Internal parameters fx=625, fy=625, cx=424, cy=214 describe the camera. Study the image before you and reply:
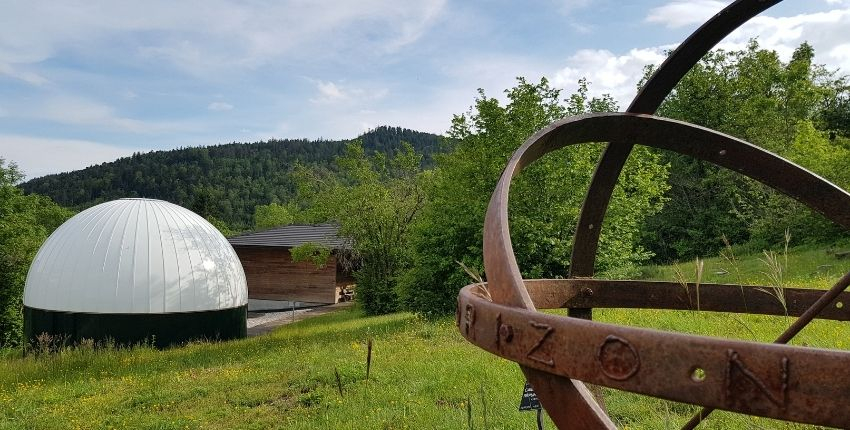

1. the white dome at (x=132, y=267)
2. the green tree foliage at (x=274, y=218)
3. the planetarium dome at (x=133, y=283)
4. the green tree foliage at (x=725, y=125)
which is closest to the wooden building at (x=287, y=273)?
the white dome at (x=132, y=267)

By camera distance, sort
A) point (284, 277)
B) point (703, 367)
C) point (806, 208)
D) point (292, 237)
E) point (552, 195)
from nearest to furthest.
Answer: point (703, 367) → point (552, 195) → point (806, 208) → point (284, 277) → point (292, 237)

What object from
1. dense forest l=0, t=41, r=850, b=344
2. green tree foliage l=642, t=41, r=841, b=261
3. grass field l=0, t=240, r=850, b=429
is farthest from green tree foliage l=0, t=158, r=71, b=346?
green tree foliage l=642, t=41, r=841, b=261

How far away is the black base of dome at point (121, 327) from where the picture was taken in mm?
16594

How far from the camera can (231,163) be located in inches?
4092

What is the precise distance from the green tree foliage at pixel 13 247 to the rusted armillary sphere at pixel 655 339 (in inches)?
1322

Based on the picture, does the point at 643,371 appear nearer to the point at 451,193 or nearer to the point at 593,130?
the point at 593,130

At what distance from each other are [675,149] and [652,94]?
0.28 meters

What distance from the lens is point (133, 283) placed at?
17.2m

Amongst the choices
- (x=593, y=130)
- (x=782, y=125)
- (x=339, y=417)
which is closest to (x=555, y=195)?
(x=339, y=417)

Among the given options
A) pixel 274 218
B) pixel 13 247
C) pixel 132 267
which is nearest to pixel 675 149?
pixel 132 267

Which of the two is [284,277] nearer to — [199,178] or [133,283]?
[133,283]

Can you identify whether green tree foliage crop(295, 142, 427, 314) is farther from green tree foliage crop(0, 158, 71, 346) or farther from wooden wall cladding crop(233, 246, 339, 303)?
green tree foliage crop(0, 158, 71, 346)

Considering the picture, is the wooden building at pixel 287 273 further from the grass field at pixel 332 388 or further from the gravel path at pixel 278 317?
the grass field at pixel 332 388

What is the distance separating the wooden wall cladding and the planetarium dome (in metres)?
12.2
